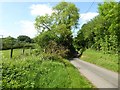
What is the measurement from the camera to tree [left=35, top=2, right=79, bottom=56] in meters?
45.2

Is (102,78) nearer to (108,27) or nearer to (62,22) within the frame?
(108,27)

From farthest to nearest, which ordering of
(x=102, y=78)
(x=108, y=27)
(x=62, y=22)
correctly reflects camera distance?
(x=62, y=22), (x=108, y=27), (x=102, y=78)

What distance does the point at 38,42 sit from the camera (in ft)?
131

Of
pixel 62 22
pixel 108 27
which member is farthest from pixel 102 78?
pixel 62 22

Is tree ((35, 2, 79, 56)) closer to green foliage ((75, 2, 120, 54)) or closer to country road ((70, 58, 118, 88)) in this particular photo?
green foliage ((75, 2, 120, 54))

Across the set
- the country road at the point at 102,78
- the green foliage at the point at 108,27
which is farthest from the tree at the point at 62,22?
the country road at the point at 102,78

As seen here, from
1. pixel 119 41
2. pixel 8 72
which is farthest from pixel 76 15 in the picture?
pixel 8 72

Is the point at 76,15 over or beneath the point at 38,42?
over

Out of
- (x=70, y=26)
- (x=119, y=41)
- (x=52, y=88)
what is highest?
(x=70, y=26)

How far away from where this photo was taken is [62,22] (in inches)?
1998

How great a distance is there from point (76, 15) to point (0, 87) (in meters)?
42.9

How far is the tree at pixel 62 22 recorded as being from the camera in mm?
45188

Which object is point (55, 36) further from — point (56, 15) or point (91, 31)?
point (56, 15)

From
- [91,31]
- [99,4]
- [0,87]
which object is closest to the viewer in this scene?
[0,87]
